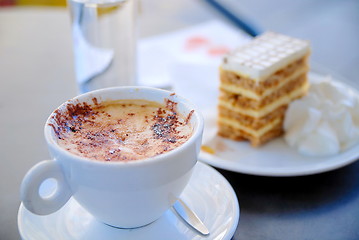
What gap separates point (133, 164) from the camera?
Result: 2.54 ft

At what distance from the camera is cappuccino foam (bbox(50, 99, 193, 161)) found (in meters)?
0.86

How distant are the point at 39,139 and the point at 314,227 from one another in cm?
74

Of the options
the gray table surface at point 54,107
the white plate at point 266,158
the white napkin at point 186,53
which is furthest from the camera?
the white napkin at point 186,53

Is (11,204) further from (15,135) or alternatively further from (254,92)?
(254,92)

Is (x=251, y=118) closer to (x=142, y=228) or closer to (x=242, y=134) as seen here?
(x=242, y=134)

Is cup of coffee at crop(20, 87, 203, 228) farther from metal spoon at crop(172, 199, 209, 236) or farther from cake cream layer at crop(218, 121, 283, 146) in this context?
cake cream layer at crop(218, 121, 283, 146)

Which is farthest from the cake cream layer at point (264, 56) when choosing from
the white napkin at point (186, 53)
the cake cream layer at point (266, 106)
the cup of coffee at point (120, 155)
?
the cup of coffee at point (120, 155)

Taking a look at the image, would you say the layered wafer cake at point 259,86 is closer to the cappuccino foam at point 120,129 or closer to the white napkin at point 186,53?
the white napkin at point 186,53

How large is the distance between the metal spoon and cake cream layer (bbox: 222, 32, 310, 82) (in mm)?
534

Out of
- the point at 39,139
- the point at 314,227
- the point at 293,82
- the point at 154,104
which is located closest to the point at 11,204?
the point at 39,139

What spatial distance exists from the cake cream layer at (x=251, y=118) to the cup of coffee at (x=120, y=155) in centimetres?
49

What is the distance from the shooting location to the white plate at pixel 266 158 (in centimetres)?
116

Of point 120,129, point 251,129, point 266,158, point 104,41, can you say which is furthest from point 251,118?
point 120,129

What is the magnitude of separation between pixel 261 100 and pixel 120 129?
586mm
